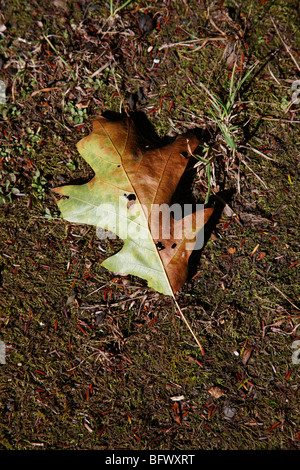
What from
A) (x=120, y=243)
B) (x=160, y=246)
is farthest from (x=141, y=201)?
(x=120, y=243)

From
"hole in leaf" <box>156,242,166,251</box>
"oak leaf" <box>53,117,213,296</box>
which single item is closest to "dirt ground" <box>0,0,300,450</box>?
"oak leaf" <box>53,117,213,296</box>

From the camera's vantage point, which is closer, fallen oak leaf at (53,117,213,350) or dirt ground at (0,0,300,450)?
fallen oak leaf at (53,117,213,350)

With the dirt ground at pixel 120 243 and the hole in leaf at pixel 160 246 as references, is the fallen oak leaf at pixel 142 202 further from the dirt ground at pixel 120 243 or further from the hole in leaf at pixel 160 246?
the dirt ground at pixel 120 243

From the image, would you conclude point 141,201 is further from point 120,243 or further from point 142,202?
point 120,243

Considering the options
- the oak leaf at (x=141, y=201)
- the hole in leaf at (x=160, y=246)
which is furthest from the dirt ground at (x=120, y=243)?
the hole in leaf at (x=160, y=246)

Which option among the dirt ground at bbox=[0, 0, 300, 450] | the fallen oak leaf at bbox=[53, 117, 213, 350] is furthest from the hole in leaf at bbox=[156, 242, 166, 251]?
the dirt ground at bbox=[0, 0, 300, 450]

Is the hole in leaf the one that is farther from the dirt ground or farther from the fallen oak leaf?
the dirt ground

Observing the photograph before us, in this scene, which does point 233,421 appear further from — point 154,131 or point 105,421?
point 154,131
